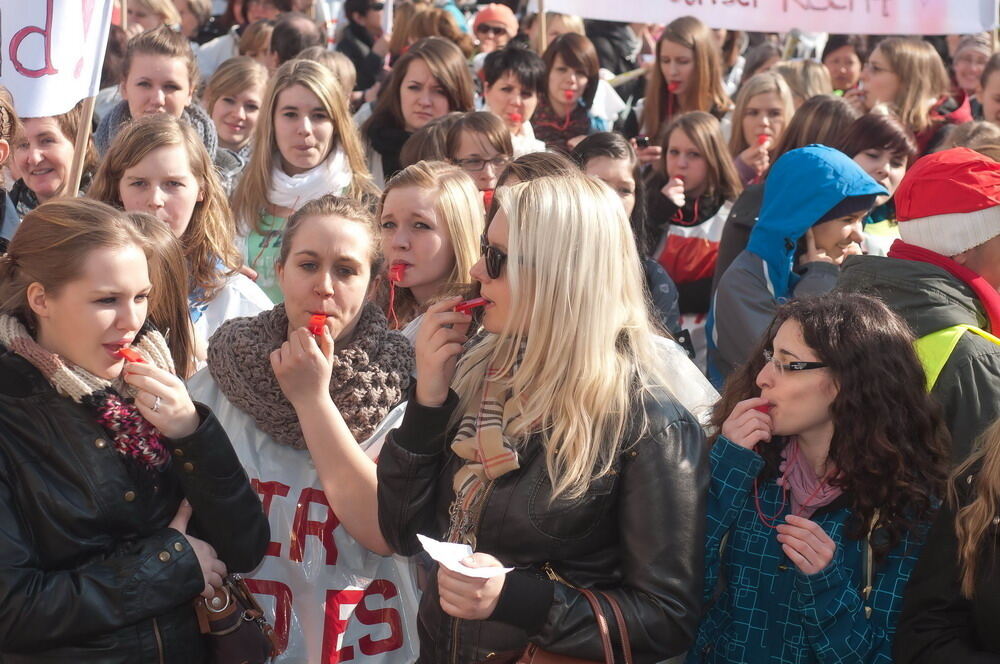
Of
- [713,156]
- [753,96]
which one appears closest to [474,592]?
[713,156]

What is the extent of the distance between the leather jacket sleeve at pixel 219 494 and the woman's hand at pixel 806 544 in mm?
1257

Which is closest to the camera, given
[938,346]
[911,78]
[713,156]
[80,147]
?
[938,346]

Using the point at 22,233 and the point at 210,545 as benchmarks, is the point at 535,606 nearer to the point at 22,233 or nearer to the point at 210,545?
the point at 210,545

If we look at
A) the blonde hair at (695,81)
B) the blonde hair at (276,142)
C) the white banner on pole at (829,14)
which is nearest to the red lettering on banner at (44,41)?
the blonde hair at (276,142)

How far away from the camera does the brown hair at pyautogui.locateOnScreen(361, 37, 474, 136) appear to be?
6785 mm

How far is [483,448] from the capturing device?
271 centimetres

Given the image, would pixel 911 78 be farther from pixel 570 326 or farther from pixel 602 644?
pixel 602 644

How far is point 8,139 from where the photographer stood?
4.16m

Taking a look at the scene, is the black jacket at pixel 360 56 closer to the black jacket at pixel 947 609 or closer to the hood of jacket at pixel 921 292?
the hood of jacket at pixel 921 292

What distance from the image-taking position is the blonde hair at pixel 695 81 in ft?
A: 28.0

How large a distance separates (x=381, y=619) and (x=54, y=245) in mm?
1370

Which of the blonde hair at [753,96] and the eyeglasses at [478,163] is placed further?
Answer: the blonde hair at [753,96]

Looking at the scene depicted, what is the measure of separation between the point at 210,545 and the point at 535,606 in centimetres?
84

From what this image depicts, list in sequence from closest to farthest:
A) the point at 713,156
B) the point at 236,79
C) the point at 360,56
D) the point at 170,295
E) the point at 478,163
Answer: the point at 170,295, the point at 478,163, the point at 713,156, the point at 236,79, the point at 360,56
